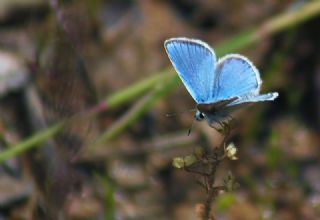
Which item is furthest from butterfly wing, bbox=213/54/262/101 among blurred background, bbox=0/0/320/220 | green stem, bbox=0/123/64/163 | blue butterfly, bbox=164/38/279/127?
green stem, bbox=0/123/64/163

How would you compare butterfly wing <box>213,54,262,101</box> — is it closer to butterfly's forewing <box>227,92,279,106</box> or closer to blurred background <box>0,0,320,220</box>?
butterfly's forewing <box>227,92,279,106</box>

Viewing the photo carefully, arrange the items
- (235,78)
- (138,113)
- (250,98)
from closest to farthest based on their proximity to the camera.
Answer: (250,98) → (235,78) → (138,113)

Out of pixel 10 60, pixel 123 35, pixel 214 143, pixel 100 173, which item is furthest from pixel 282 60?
pixel 10 60

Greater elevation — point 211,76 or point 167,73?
point 211,76

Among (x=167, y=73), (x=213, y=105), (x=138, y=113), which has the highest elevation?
(x=213, y=105)

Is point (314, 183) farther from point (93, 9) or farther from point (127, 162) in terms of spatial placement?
point (93, 9)

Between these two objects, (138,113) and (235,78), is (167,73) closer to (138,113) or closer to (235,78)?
(138,113)

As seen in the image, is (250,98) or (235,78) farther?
(235,78)

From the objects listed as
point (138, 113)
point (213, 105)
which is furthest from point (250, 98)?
point (138, 113)
